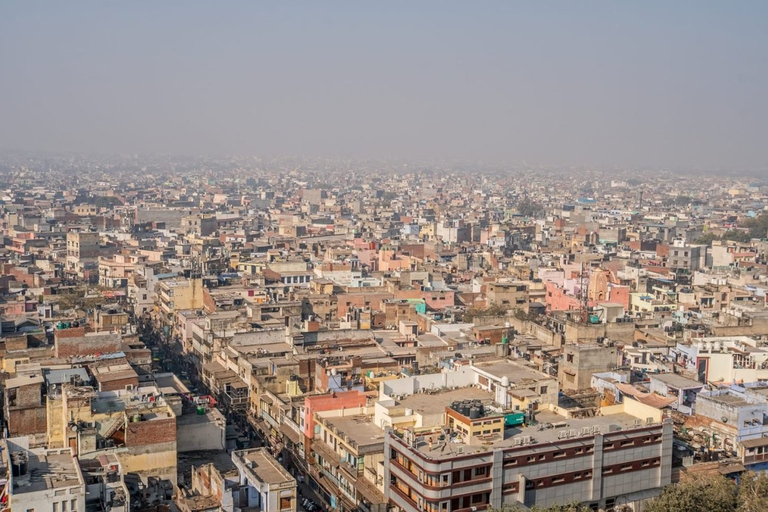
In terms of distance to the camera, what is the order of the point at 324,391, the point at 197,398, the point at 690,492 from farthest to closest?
the point at 324,391 → the point at 197,398 → the point at 690,492

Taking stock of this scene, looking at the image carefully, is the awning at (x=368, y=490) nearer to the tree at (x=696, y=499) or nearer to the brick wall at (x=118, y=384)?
the tree at (x=696, y=499)

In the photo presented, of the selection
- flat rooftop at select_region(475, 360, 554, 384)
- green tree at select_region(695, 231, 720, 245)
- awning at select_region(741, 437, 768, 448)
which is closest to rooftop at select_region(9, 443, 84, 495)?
flat rooftop at select_region(475, 360, 554, 384)

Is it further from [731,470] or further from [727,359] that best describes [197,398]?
[727,359]

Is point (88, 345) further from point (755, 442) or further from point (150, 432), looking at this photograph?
point (755, 442)

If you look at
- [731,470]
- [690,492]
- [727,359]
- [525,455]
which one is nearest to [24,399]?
[525,455]

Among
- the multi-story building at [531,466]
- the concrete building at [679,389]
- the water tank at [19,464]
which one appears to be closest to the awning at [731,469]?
the multi-story building at [531,466]

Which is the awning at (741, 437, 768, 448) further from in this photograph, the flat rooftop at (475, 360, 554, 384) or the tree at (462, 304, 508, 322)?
the tree at (462, 304, 508, 322)
